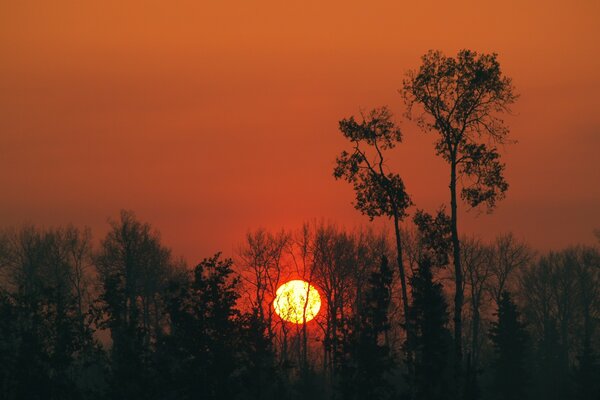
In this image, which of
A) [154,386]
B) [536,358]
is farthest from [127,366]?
[536,358]

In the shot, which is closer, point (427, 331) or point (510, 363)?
point (427, 331)

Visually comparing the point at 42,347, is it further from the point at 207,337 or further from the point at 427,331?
the point at 427,331

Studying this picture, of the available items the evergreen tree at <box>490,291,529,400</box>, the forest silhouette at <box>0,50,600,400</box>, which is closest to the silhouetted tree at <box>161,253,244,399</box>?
the forest silhouette at <box>0,50,600,400</box>

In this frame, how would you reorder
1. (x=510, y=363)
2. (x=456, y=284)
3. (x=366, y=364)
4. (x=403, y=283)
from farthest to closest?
(x=510, y=363) → (x=366, y=364) → (x=403, y=283) → (x=456, y=284)

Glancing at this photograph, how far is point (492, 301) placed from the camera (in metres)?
115

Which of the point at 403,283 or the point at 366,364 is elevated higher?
the point at 403,283

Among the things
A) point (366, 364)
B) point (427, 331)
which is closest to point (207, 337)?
point (366, 364)

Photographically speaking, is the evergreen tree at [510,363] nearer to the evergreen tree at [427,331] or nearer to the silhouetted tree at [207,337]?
the evergreen tree at [427,331]

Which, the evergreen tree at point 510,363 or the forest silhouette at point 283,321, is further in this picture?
the evergreen tree at point 510,363

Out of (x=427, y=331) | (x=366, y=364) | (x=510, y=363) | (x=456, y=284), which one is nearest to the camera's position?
(x=456, y=284)

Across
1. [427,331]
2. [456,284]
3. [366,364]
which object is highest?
[456,284]

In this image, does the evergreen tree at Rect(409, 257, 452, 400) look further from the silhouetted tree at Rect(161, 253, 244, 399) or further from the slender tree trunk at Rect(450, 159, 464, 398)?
the silhouetted tree at Rect(161, 253, 244, 399)

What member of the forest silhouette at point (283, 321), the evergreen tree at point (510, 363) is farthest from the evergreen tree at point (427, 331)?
the evergreen tree at point (510, 363)

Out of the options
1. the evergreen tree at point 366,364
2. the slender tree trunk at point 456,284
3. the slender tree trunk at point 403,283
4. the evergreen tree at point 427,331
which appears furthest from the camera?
the evergreen tree at point 366,364
